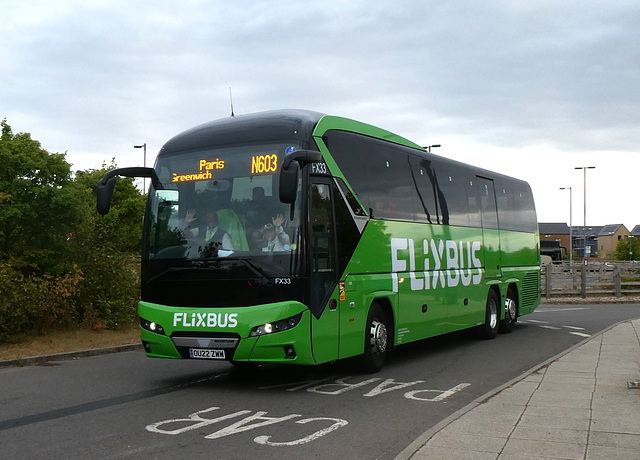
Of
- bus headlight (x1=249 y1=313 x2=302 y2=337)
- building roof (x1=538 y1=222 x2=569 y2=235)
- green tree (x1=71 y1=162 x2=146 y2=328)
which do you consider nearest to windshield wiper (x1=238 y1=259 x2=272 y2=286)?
bus headlight (x1=249 y1=313 x2=302 y2=337)

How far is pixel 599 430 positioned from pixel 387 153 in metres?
6.57

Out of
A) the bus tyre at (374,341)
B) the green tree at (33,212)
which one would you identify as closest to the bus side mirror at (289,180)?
the bus tyre at (374,341)

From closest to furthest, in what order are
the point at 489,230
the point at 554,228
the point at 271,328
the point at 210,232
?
1. the point at 271,328
2. the point at 210,232
3. the point at 489,230
4. the point at 554,228

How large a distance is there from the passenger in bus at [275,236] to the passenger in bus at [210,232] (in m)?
0.50

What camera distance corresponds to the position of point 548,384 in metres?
9.98

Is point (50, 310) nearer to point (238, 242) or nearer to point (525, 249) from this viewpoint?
point (238, 242)

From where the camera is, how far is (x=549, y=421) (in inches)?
297

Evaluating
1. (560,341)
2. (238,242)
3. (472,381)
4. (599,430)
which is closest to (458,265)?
(560,341)

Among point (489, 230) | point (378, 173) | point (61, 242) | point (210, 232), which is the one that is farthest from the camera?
point (61, 242)

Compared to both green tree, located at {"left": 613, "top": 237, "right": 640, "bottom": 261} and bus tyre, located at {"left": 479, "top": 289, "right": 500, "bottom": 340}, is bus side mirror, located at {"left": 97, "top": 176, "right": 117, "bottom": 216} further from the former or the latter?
green tree, located at {"left": 613, "top": 237, "right": 640, "bottom": 261}

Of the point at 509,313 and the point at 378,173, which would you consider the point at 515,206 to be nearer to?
the point at 509,313

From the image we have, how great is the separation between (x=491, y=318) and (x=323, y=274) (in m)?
8.33

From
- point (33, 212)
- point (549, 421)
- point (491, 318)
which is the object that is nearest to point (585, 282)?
point (491, 318)

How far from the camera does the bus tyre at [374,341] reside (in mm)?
11422
